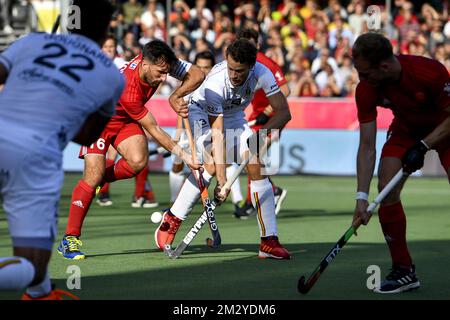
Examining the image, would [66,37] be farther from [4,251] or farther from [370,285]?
[4,251]

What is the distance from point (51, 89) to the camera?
514cm

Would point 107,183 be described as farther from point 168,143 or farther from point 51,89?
point 51,89

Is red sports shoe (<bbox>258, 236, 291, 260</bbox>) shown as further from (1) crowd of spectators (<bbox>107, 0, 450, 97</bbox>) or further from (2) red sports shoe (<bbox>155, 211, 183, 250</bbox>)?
(1) crowd of spectators (<bbox>107, 0, 450, 97</bbox>)

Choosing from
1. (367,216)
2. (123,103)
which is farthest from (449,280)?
A: (123,103)

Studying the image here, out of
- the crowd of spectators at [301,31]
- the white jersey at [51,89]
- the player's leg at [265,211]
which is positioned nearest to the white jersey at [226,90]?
the player's leg at [265,211]

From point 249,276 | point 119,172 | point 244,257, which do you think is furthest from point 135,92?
point 249,276

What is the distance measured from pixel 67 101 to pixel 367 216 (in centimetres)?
218

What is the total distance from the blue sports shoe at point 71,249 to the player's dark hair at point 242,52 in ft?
6.56

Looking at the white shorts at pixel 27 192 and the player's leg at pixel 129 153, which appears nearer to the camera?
the white shorts at pixel 27 192

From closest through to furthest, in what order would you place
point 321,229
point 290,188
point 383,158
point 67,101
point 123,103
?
point 67,101, point 383,158, point 123,103, point 321,229, point 290,188

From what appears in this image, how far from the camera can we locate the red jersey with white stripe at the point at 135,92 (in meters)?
8.52

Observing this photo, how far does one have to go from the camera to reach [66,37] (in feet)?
17.7

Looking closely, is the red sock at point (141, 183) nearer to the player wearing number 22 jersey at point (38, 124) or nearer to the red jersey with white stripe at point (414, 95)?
the red jersey with white stripe at point (414, 95)

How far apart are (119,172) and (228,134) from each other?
4.14 feet
